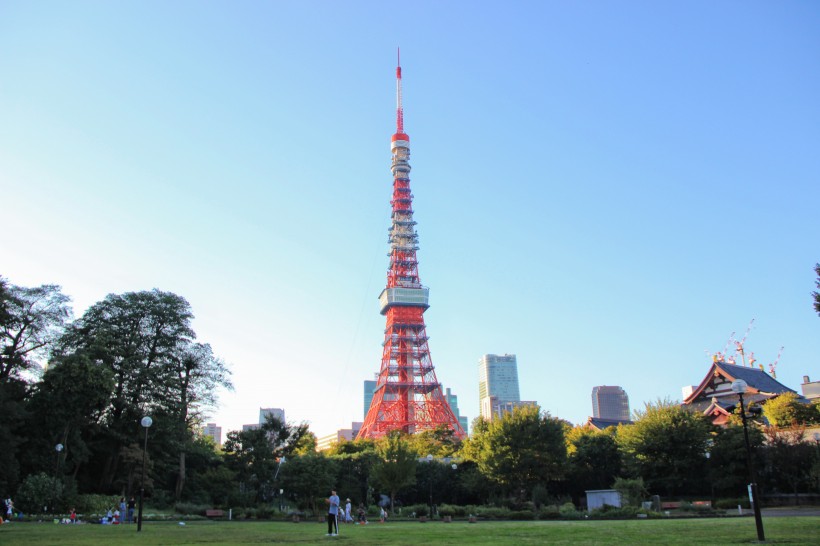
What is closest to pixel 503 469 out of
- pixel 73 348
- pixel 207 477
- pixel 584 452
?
pixel 584 452

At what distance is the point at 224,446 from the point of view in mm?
55250

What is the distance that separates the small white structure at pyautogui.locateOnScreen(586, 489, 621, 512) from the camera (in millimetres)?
35469

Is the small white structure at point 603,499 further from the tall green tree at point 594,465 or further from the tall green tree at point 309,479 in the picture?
the tall green tree at point 309,479

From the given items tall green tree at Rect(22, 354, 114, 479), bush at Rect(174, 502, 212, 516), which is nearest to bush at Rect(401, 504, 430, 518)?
bush at Rect(174, 502, 212, 516)

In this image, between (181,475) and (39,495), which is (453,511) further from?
(39,495)

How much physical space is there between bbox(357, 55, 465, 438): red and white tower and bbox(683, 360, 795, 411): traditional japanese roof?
115 ft

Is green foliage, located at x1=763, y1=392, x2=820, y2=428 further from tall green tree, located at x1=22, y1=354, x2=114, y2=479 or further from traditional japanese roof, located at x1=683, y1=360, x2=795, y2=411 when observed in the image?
tall green tree, located at x1=22, y1=354, x2=114, y2=479

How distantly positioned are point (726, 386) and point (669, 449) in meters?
22.0

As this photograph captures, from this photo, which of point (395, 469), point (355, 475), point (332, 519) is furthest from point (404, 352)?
point (332, 519)

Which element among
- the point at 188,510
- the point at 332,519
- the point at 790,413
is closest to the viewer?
the point at 332,519

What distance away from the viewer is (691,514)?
32.0 meters

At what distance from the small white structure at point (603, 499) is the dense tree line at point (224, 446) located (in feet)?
7.49

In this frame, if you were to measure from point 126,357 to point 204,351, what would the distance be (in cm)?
650

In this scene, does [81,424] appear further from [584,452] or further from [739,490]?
[739,490]
